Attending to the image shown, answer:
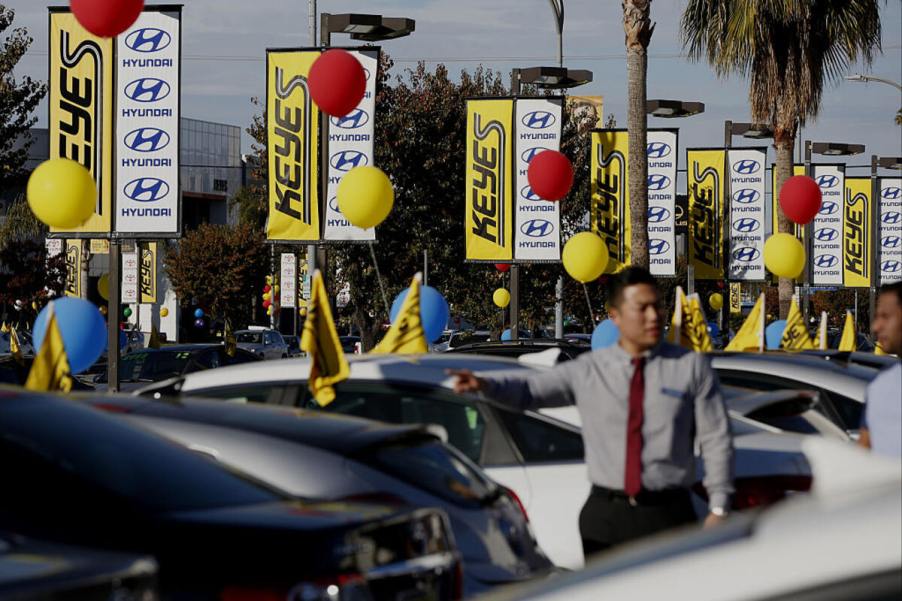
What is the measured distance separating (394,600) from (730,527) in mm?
2197

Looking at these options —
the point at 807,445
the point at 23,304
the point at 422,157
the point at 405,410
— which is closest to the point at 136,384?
the point at 405,410

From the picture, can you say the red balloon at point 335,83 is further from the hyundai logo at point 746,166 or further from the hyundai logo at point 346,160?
the hyundai logo at point 746,166

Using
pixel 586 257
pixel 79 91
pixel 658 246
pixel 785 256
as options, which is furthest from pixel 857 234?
pixel 79 91

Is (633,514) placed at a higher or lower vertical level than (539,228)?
lower

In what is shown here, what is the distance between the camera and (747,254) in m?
30.6

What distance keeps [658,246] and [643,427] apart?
73.8 ft

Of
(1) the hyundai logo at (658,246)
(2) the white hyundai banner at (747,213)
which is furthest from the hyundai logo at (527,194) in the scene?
(2) the white hyundai banner at (747,213)

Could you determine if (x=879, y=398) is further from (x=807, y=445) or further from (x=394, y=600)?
(x=807, y=445)

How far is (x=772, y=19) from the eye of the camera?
28.1 m

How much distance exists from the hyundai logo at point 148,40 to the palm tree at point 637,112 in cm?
742

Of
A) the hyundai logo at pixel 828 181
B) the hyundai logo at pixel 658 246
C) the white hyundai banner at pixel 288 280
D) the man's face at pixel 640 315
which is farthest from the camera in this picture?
the white hyundai banner at pixel 288 280

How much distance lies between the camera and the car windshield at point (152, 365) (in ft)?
66.2

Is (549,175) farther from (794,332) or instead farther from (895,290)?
(895,290)

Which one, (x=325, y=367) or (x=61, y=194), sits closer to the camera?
(x=325, y=367)
